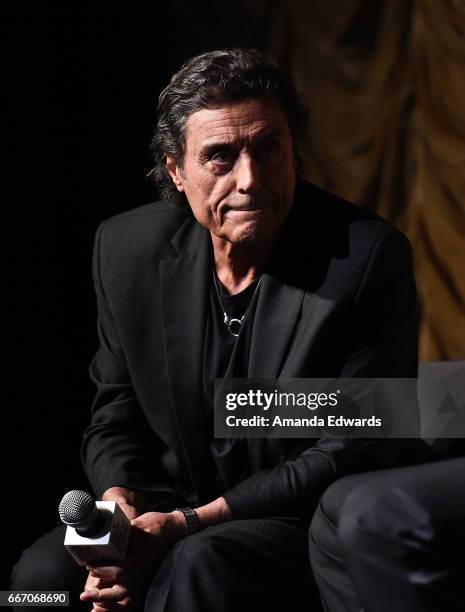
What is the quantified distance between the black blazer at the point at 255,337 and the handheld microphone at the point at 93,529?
0.27 meters

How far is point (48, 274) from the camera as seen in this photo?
9.27 feet

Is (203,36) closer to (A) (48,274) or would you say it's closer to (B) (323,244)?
(A) (48,274)

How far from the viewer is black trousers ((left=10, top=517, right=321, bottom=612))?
1.76 m

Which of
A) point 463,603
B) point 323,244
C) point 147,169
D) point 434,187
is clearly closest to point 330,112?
point 434,187

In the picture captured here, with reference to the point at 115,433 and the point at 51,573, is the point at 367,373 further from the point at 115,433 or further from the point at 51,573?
the point at 51,573

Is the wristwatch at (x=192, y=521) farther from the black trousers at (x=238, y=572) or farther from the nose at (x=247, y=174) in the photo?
the nose at (x=247, y=174)

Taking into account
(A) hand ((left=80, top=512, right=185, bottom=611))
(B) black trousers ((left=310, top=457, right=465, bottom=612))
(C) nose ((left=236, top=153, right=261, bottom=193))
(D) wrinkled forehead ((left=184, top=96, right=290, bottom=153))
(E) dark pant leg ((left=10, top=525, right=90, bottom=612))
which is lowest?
(E) dark pant leg ((left=10, top=525, right=90, bottom=612))

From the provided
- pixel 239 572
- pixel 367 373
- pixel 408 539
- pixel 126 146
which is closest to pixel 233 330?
pixel 367 373

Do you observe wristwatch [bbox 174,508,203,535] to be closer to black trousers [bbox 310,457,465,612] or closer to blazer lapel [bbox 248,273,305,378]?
blazer lapel [bbox 248,273,305,378]

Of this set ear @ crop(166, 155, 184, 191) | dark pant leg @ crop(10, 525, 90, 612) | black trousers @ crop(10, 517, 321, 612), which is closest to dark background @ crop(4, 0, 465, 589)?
dark pant leg @ crop(10, 525, 90, 612)

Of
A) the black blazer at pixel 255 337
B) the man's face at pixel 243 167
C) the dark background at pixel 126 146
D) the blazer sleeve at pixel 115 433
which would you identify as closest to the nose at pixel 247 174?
the man's face at pixel 243 167

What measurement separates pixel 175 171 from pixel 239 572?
84 cm

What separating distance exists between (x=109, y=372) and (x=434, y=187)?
5.63 feet

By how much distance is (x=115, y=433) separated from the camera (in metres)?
2.21
